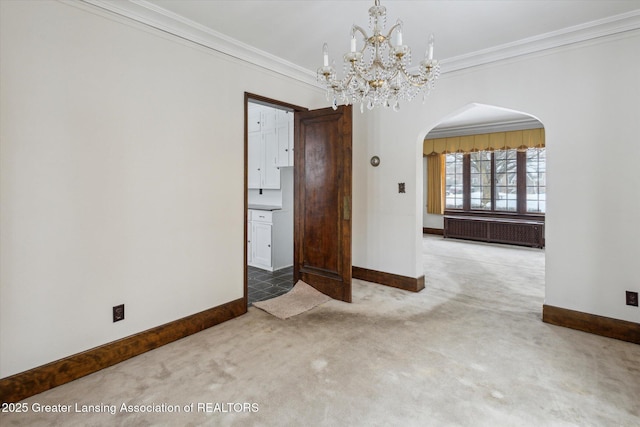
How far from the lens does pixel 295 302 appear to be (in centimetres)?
356

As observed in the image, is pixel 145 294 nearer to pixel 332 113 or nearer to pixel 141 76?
pixel 141 76

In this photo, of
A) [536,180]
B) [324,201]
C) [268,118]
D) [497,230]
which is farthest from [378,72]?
[536,180]

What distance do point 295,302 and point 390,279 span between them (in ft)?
4.29

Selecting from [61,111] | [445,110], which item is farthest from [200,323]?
[445,110]

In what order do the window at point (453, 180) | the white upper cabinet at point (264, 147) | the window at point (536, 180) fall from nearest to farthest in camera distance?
the white upper cabinet at point (264, 147) < the window at point (536, 180) < the window at point (453, 180)

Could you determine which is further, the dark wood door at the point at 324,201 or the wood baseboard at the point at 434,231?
the wood baseboard at the point at 434,231

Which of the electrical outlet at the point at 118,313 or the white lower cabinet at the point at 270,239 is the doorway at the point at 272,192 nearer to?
the white lower cabinet at the point at 270,239

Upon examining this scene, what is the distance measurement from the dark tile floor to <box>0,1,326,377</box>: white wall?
→ 74cm

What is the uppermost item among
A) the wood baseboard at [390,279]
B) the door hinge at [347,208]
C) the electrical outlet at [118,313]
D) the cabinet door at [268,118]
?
the cabinet door at [268,118]

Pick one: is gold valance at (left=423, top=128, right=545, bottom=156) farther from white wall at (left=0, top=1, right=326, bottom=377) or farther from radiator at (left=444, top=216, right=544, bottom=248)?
white wall at (left=0, top=1, right=326, bottom=377)

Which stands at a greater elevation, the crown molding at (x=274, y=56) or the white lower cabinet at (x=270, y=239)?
the crown molding at (x=274, y=56)

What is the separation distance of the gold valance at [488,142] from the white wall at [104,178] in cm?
611

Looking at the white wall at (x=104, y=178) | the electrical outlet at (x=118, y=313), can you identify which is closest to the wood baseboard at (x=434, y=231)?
the white wall at (x=104, y=178)

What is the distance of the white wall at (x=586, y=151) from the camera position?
270 centimetres
